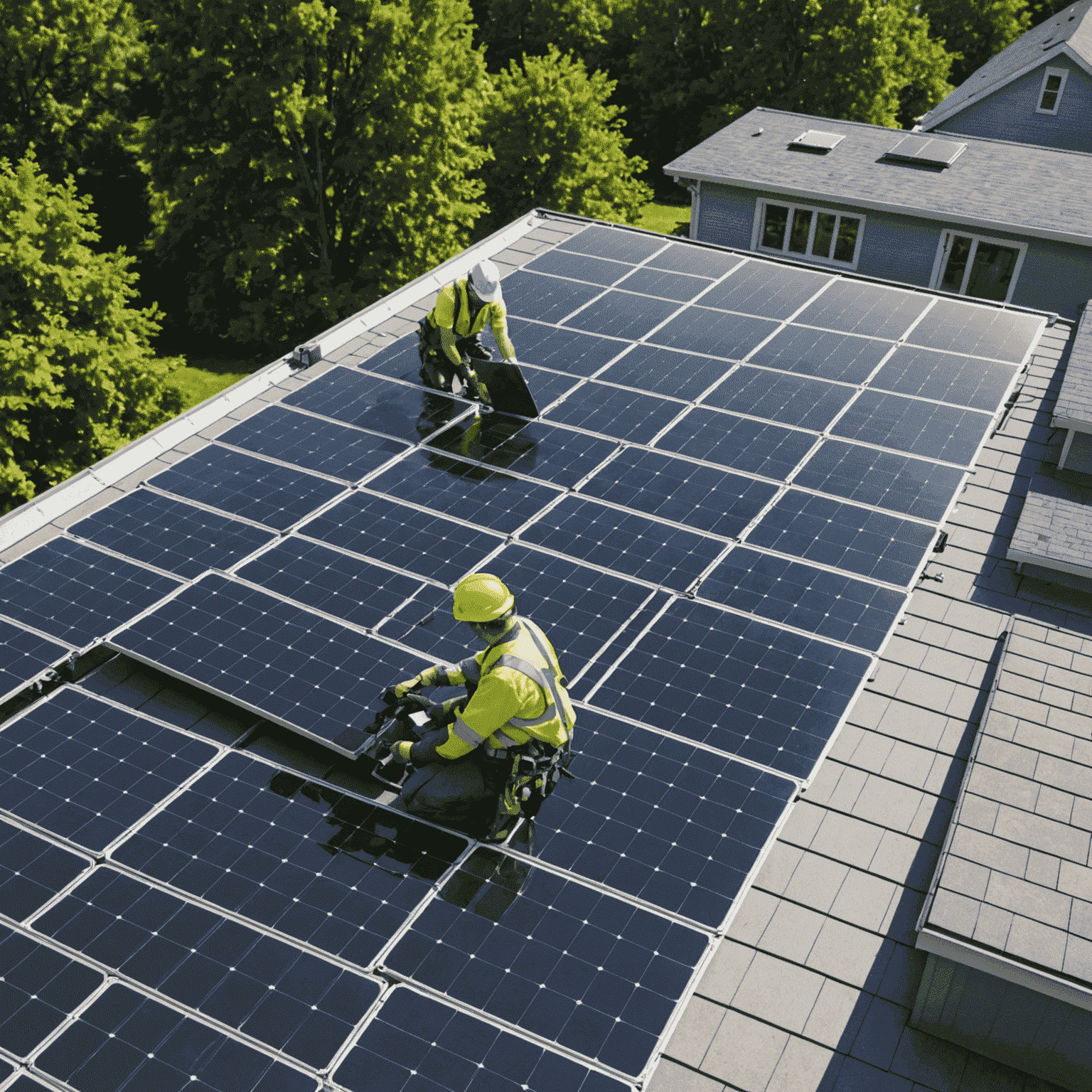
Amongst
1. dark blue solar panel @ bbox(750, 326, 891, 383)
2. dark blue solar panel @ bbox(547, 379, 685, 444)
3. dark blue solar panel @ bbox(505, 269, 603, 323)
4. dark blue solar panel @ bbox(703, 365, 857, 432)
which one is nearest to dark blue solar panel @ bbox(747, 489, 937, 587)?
dark blue solar panel @ bbox(703, 365, 857, 432)

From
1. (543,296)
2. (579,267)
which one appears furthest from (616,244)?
(543,296)

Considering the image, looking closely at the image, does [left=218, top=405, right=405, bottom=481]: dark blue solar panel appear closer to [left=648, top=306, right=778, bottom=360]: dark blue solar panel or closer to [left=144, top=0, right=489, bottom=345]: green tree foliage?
[left=648, top=306, right=778, bottom=360]: dark blue solar panel

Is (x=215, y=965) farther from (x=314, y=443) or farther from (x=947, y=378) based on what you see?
(x=947, y=378)

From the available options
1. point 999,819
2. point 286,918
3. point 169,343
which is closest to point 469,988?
point 286,918

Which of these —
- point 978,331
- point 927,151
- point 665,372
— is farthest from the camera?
point 927,151

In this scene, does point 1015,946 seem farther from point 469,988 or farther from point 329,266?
point 329,266

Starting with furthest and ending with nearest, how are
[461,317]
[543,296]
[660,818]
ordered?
1. [543,296]
2. [461,317]
3. [660,818]
